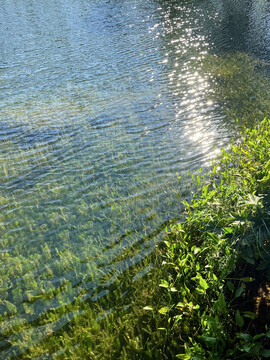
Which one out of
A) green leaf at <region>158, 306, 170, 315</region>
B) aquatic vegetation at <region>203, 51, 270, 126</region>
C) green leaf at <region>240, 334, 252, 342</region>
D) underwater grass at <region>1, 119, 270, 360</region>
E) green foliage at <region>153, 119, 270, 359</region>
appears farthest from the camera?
aquatic vegetation at <region>203, 51, 270, 126</region>

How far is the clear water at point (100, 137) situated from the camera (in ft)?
16.8

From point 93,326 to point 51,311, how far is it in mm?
715

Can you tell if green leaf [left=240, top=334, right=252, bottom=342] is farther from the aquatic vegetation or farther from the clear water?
the aquatic vegetation

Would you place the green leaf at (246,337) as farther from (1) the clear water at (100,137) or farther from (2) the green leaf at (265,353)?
(1) the clear water at (100,137)

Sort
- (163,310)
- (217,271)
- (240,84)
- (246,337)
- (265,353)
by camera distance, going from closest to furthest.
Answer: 1. (265,353)
2. (246,337)
3. (163,310)
4. (217,271)
5. (240,84)

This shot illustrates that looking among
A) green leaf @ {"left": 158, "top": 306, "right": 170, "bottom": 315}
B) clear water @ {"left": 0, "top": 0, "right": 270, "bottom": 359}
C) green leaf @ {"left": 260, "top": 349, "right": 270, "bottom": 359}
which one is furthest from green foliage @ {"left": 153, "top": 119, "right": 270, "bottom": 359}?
clear water @ {"left": 0, "top": 0, "right": 270, "bottom": 359}

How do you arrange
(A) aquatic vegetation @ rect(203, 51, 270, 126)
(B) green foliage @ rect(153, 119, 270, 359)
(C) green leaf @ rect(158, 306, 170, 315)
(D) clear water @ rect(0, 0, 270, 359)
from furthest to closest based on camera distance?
(A) aquatic vegetation @ rect(203, 51, 270, 126), (D) clear water @ rect(0, 0, 270, 359), (C) green leaf @ rect(158, 306, 170, 315), (B) green foliage @ rect(153, 119, 270, 359)

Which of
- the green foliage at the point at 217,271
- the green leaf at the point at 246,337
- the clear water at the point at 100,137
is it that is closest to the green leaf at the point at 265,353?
the green foliage at the point at 217,271

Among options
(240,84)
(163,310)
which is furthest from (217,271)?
(240,84)

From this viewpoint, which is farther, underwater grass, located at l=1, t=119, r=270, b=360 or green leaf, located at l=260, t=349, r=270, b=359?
underwater grass, located at l=1, t=119, r=270, b=360

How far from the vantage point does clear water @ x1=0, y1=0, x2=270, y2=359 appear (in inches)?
201

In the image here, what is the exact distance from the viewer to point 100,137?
886 cm

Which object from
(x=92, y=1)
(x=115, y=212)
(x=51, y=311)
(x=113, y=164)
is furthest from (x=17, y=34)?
(x=51, y=311)

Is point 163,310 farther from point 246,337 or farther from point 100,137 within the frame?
point 100,137
